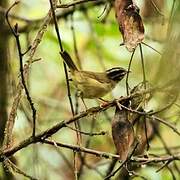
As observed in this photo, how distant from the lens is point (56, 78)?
14.9 ft

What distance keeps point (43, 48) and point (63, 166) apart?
102cm

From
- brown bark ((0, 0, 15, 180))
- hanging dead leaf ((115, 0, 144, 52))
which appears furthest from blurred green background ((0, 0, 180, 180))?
hanging dead leaf ((115, 0, 144, 52))

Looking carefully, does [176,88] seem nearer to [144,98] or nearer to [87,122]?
[144,98]

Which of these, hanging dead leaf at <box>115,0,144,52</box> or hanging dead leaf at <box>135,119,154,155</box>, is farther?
hanging dead leaf at <box>135,119,154,155</box>

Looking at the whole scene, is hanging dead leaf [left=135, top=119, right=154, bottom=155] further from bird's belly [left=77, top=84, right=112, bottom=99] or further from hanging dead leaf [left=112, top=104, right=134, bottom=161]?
hanging dead leaf [left=112, top=104, right=134, bottom=161]

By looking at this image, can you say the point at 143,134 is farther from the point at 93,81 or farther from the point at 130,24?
the point at 130,24

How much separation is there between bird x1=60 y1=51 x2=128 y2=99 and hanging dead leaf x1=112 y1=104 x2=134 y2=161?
73cm

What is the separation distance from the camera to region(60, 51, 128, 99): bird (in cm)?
234

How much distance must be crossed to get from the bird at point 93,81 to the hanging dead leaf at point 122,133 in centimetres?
73

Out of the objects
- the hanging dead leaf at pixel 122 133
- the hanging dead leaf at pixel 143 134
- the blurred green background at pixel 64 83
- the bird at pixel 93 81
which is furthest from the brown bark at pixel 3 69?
the hanging dead leaf at pixel 122 133

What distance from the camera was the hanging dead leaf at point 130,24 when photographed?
1.38 m

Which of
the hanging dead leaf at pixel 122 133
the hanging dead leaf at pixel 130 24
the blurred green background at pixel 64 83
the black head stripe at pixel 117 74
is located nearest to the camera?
the hanging dead leaf at pixel 130 24

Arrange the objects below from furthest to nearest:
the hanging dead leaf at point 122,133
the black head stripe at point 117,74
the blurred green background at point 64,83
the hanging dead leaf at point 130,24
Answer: the blurred green background at point 64,83 < the black head stripe at point 117,74 < the hanging dead leaf at point 122,133 < the hanging dead leaf at point 130,24

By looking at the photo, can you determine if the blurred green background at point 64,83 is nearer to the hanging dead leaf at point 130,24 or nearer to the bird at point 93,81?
the bird at point 93,81
